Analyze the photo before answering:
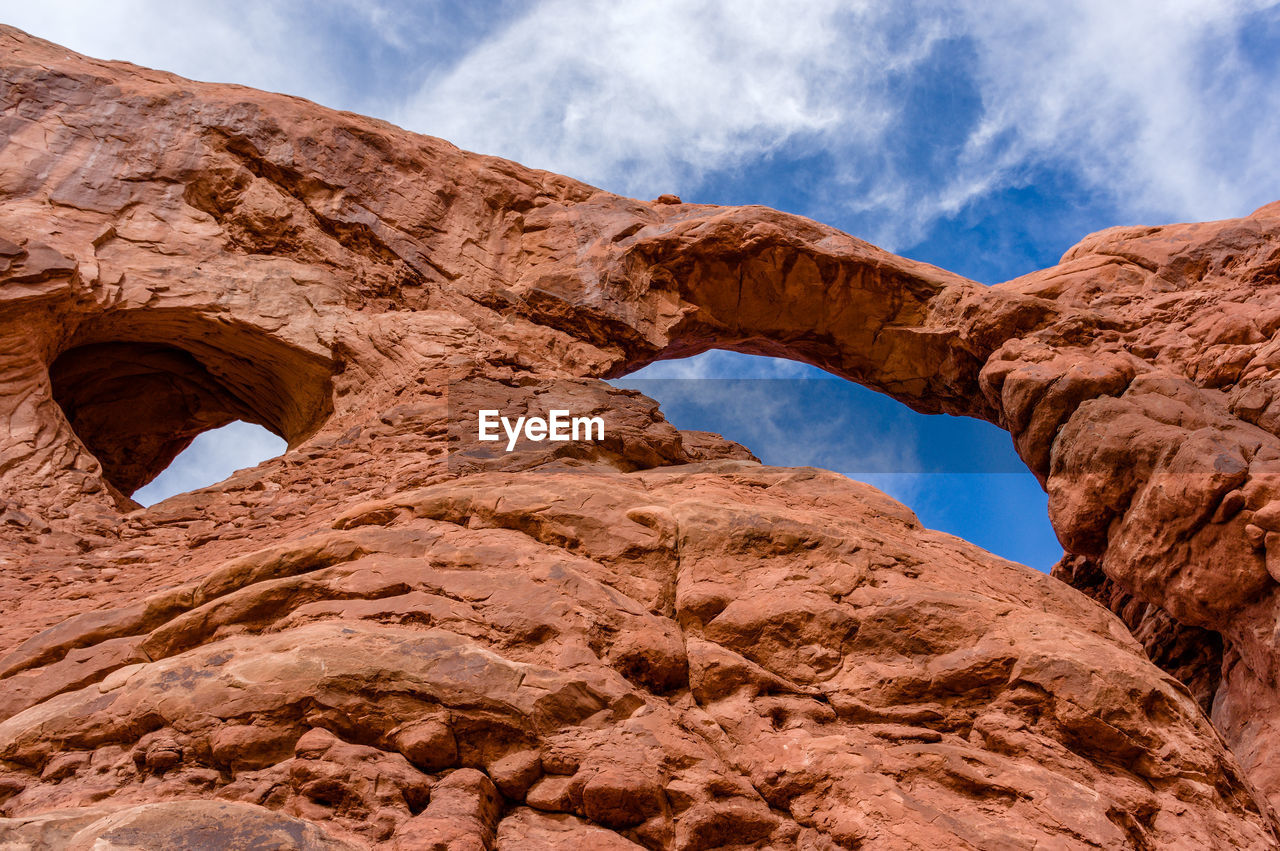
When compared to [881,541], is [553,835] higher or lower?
lower

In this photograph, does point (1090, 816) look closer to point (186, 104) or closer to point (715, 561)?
point (715, 561)

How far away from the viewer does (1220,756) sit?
6.11m

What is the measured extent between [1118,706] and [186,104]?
43.3 ft

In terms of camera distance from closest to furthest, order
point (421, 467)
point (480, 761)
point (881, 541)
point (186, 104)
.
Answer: point (480, 761) < point (881, 541) < point (421, 467) < point (186, 104)

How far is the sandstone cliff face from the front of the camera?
4.93m

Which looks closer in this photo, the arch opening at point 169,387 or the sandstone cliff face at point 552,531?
the sandstone cliff face at point 552,531

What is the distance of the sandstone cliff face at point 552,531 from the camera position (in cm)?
493

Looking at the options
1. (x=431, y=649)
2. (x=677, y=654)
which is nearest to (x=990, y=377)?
(x=677, y=654)

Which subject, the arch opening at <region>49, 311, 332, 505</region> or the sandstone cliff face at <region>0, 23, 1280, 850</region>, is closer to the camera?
the sandstone cliff face at <region>0, 23, 1280, 850</region>

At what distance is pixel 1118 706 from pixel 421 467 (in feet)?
20.2

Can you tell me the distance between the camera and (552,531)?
7211mm

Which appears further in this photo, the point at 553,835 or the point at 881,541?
the point at 881,541

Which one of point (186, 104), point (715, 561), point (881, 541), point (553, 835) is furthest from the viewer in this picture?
point (186, 104)

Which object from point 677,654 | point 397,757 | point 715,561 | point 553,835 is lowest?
point 553,835
